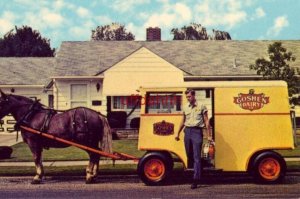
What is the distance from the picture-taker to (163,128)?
12000 mm

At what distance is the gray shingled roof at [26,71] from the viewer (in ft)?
128

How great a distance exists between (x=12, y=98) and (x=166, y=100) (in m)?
3.77

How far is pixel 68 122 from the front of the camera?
12.9 metres

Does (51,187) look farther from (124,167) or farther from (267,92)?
(267,92)

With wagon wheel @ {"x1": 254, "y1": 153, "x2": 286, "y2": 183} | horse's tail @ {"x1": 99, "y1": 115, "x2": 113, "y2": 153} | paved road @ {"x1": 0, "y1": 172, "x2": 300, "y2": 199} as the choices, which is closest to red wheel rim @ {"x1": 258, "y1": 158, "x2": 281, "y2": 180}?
wagon wheel @ {"x1": 254, "y1": 153, "x2": 286, "y2": 183}

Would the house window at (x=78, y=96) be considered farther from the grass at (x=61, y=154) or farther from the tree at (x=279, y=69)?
the grass at (x=61, y=154)

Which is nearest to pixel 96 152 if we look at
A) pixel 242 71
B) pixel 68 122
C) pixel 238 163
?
pixel 68 122

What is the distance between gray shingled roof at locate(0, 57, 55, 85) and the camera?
128 ft

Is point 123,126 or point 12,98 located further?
point 123,126

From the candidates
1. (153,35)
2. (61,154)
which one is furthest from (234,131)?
(153,35)

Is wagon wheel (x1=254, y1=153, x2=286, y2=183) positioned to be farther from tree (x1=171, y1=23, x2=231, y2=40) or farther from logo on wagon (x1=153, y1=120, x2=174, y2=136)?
tree (x1=171, y1=23, x2=231, y2=40)

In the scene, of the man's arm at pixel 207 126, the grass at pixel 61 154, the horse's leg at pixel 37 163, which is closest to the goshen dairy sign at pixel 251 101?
the man's arm at pixel 207 126

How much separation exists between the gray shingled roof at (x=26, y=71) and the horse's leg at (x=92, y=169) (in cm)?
2685

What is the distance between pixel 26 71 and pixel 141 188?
3125 centimetres
